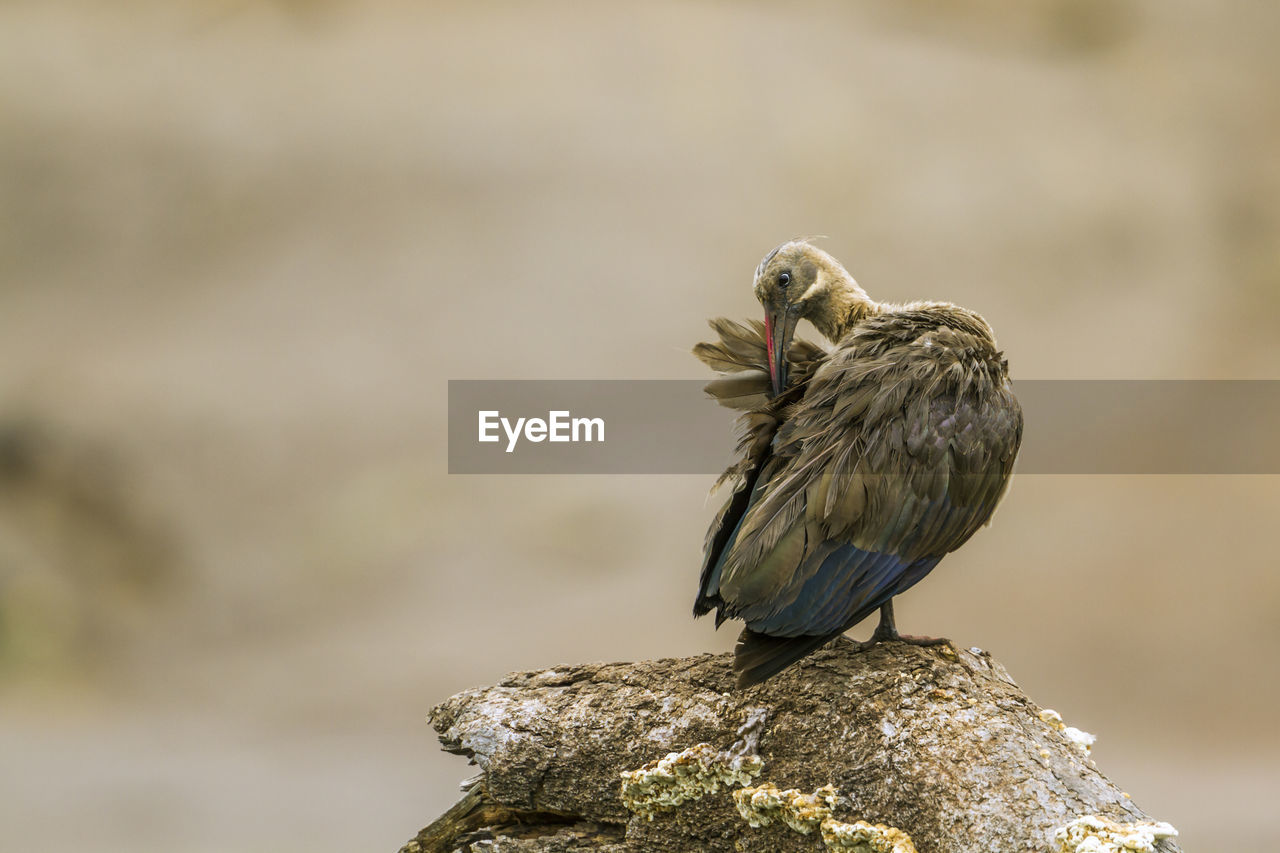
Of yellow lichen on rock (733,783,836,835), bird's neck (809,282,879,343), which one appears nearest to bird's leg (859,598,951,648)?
yellow lichen on rock (733,783,836,835)

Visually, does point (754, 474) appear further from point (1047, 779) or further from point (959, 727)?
point (1047, 779)

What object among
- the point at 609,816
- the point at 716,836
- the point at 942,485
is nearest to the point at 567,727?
the point at 609,816

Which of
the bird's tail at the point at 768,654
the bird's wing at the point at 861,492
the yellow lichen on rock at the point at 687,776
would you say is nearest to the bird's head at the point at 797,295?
the bird's wing at the point at 861,492

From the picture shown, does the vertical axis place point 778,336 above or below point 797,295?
below

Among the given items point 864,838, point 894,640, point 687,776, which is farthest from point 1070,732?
point 687,776

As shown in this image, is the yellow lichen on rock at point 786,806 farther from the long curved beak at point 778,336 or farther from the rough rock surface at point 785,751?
the long curved beak at point 778,336

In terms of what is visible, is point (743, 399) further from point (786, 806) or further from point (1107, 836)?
point (1107, 836)
